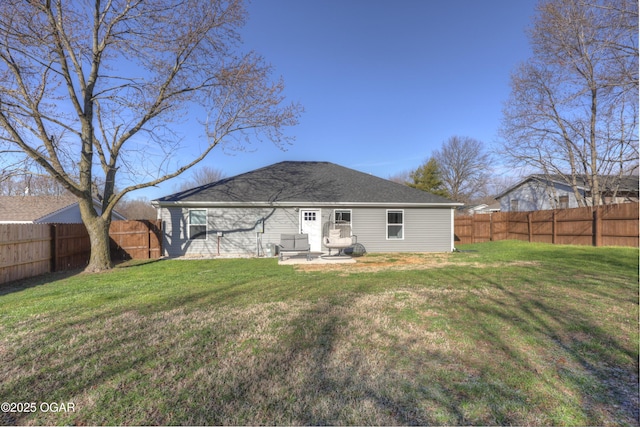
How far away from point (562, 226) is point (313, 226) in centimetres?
1361

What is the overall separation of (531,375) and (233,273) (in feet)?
22.6

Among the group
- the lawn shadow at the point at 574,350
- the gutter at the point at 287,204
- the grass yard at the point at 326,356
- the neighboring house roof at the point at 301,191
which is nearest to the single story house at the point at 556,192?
the gutter at the point at 287,204

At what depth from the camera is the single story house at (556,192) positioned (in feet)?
59.7

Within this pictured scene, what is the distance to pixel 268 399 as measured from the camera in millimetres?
2199

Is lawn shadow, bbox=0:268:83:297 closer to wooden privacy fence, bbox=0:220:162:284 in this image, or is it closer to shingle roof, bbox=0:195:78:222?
wooden privacy fence, bbox=0:220:162:284

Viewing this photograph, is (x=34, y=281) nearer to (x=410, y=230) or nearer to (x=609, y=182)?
(x=410, y=230)

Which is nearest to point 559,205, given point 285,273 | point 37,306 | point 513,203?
point 513,203

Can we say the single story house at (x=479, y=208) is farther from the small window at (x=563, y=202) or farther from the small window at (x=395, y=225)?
the small window at (x=395, y=225)

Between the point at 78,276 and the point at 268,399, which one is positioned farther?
the point at 78,276

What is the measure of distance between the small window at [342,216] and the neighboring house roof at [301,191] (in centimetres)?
58

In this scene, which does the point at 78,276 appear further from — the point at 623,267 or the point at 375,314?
the point at 623,267

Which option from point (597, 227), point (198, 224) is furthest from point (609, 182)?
point (198, 224)

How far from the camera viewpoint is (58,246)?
9.22 m

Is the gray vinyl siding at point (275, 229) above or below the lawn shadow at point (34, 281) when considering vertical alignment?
above
